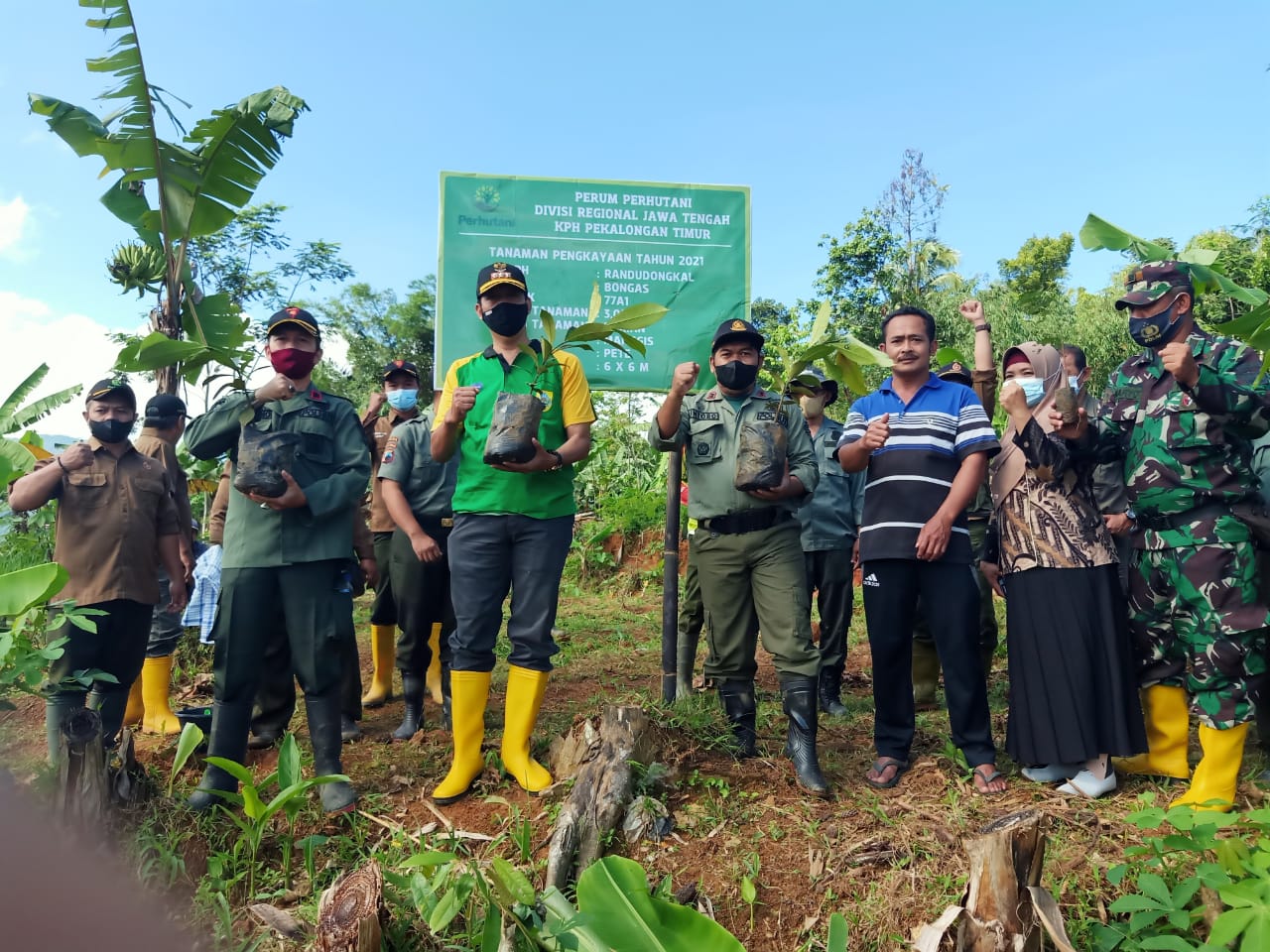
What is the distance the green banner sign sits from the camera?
16.1 feet

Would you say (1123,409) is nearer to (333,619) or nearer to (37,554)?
(333,619)

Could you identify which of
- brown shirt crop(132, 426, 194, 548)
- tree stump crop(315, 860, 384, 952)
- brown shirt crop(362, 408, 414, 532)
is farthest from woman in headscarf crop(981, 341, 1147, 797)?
brown shirt crop(132, 426, 194, 548)

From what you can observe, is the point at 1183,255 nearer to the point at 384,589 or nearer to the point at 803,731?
the point at 803,731

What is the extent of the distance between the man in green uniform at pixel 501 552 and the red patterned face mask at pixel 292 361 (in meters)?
0.63

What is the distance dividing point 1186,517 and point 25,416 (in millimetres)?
6381

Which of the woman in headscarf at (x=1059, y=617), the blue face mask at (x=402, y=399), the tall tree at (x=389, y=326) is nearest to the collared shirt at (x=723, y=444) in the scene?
the woman in headscarf at (x=1059, y=617)

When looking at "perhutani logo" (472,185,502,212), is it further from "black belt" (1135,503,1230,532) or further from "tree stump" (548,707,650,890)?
"black belt" (1135,503,1230,532)

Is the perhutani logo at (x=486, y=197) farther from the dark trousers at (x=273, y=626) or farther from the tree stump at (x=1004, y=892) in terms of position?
the tree stump at (x=1004, y=892)

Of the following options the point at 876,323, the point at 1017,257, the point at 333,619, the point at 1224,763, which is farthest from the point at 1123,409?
the point at 1017,257

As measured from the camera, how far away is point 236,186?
16.4 feet

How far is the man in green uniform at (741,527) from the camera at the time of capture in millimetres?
3943

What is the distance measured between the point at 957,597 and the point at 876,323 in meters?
19.4

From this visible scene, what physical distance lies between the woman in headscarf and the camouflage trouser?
25 cm

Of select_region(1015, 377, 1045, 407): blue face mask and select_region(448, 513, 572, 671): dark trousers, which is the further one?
select_region(1015, 377, 1045, 407): blue face mask
